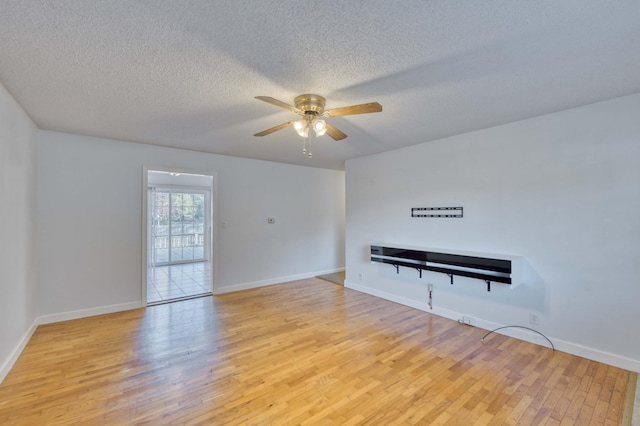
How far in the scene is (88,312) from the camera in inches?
148

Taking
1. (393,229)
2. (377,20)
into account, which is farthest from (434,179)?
(377,20)

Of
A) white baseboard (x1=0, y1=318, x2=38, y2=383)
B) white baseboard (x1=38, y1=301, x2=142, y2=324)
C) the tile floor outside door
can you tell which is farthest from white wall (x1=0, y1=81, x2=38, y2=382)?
the tile floor outside door

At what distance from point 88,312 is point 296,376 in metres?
3.21

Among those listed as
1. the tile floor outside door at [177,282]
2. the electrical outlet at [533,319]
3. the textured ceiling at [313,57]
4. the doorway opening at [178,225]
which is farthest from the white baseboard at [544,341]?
the doorway opening at [178,225]

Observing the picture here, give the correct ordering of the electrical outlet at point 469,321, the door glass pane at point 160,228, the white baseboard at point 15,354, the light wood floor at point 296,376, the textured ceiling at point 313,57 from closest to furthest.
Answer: the textured ceiling at point 313,57, the light wood floor at point 296,376, the white baseboard at point 15,354, the electrical outlet at point 469,321, the door glass pane at point 160,228

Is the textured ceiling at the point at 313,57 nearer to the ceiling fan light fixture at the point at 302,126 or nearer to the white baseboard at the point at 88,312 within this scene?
the ceiling fan light fixture at the point at 302,126

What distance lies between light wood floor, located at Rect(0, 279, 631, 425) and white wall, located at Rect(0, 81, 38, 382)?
24 centimetres

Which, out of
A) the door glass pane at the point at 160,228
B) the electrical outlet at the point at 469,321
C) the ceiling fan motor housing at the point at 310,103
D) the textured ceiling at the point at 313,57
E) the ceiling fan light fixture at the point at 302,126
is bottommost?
the electrical outlet at the point at 469,321

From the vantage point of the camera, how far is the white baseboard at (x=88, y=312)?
11.6 feet

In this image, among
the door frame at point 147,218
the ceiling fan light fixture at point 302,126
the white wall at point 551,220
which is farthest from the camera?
the door frame at point 147,218

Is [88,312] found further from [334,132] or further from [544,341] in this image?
[544,341]

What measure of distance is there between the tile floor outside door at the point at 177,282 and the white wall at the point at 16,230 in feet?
4.93

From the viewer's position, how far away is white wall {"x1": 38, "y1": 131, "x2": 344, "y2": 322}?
3592 millimetres

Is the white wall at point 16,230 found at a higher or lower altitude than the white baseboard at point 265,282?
higher
